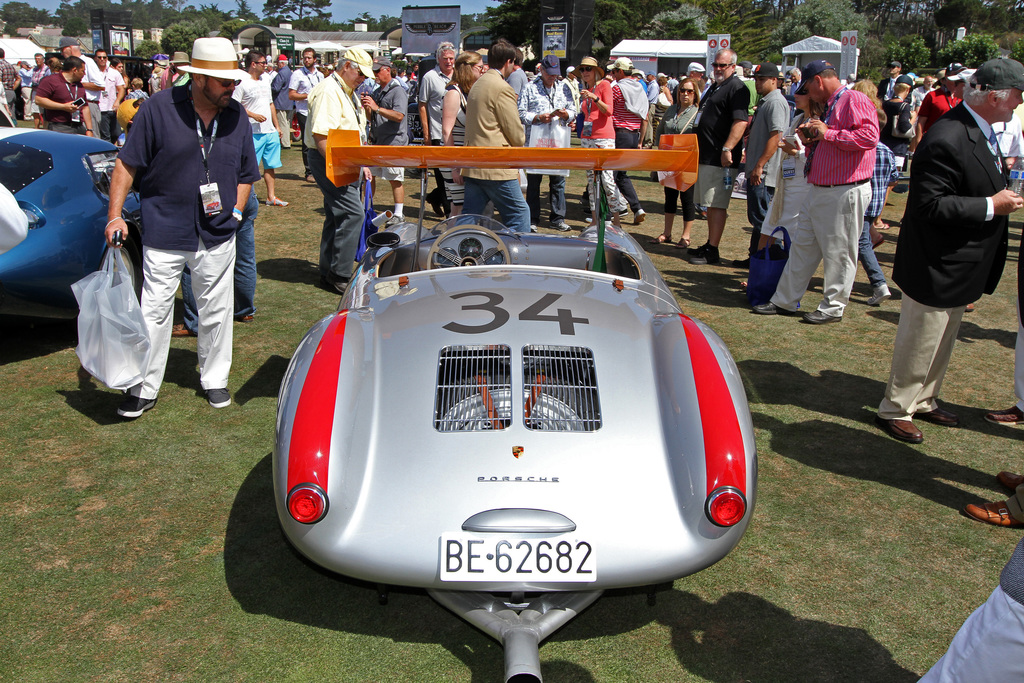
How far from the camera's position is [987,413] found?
478 centimetres

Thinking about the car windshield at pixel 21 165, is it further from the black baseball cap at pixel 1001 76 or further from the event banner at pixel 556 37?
the event banner at pixel 556 37

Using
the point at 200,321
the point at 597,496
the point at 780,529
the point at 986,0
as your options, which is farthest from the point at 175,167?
the point at 986,0

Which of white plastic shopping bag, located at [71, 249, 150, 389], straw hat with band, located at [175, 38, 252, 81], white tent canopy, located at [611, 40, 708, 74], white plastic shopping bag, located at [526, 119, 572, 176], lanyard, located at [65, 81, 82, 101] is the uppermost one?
white tent canopy, located at [611, 40, 708, 74]

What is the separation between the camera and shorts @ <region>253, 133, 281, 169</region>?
9.31 metres

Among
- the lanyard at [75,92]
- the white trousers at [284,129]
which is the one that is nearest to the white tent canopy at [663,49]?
the white trousers at [284,129]

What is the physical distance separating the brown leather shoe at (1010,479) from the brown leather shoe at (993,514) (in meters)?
0.33

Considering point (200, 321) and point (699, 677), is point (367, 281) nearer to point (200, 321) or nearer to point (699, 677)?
point (200, 321)

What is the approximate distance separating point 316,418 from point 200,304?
2.10 meters

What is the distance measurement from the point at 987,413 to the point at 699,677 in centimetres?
322

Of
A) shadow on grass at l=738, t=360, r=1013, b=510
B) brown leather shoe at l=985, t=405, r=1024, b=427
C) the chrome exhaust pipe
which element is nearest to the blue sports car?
the chrome exhaust pipe

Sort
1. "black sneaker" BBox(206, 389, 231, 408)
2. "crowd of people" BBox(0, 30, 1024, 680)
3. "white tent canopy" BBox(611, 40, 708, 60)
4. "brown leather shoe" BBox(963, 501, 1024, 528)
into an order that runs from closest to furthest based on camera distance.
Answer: "brown leather shoe" BBox(963, 501, 1024, 528) → "crowd of people" BBox(0, 30, 1024, 680) → "black sneaker" BBox(206, 389, 231, 408) → "white tent canopy" BBox(611, 40, 708, 60)

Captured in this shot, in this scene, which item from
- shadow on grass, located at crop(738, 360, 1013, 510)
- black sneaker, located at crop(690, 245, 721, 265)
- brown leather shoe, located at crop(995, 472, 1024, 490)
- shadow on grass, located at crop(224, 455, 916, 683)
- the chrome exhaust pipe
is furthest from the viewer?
black sneaker, located at crop(690, 245, 721, 265)

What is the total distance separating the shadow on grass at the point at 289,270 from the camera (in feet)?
23.8

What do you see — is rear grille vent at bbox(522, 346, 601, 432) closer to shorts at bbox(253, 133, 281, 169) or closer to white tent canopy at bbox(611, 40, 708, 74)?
shorts at bbox(253, 133, 281, 169)
